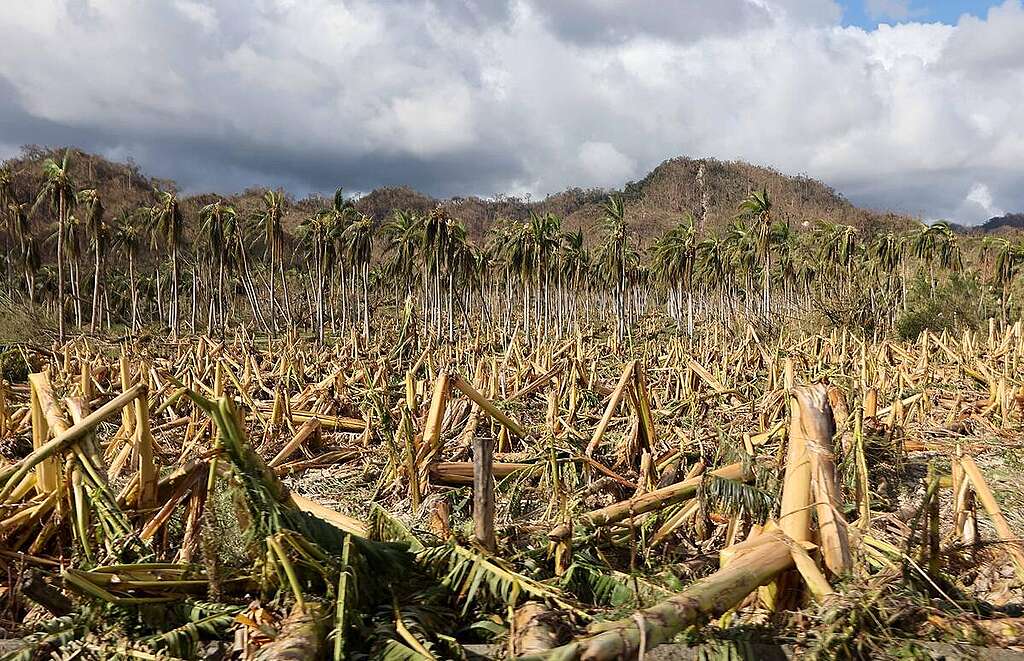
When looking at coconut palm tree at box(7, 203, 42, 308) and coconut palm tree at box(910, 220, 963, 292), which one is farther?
coconut palm tree at box(910, 220, 963, 292)

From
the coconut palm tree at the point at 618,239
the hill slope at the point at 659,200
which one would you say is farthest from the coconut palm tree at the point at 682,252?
the hill slope at the point at 659,200

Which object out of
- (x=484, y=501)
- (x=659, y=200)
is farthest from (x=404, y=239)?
(x=659, y=200)

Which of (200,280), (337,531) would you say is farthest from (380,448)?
(200,280)

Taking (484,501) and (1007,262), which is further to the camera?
(1007,262)

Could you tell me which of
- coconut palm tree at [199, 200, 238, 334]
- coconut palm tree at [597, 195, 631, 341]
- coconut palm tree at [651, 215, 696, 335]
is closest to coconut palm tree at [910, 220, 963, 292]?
coconut palm tree at [651, 215, 696, 335]

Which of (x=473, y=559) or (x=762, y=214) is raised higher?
(x=762, y=214)

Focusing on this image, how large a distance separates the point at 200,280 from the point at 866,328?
52.0m

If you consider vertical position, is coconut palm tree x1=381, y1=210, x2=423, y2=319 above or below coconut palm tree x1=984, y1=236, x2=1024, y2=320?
above

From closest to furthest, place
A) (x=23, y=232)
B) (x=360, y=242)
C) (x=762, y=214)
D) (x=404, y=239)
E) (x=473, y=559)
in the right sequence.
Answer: (x=473, y=559)
(x=762, y=214)
(x=23, y=232)
(x=404, y=239)
(x=360, y=242)

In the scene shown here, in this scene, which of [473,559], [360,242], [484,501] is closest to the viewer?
[473,559]

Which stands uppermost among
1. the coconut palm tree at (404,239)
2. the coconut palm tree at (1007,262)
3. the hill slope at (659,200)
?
the hill slope at (659,200)

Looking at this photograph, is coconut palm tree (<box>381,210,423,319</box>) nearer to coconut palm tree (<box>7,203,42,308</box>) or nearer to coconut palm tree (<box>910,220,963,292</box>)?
coconut palm tree (<box>7,203,42,308</box>)

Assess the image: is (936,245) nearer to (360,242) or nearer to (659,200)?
(360,242)

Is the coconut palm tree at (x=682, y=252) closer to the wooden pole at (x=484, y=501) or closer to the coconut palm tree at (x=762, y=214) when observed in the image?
the coconut palm tree at (x=762, y=214)
